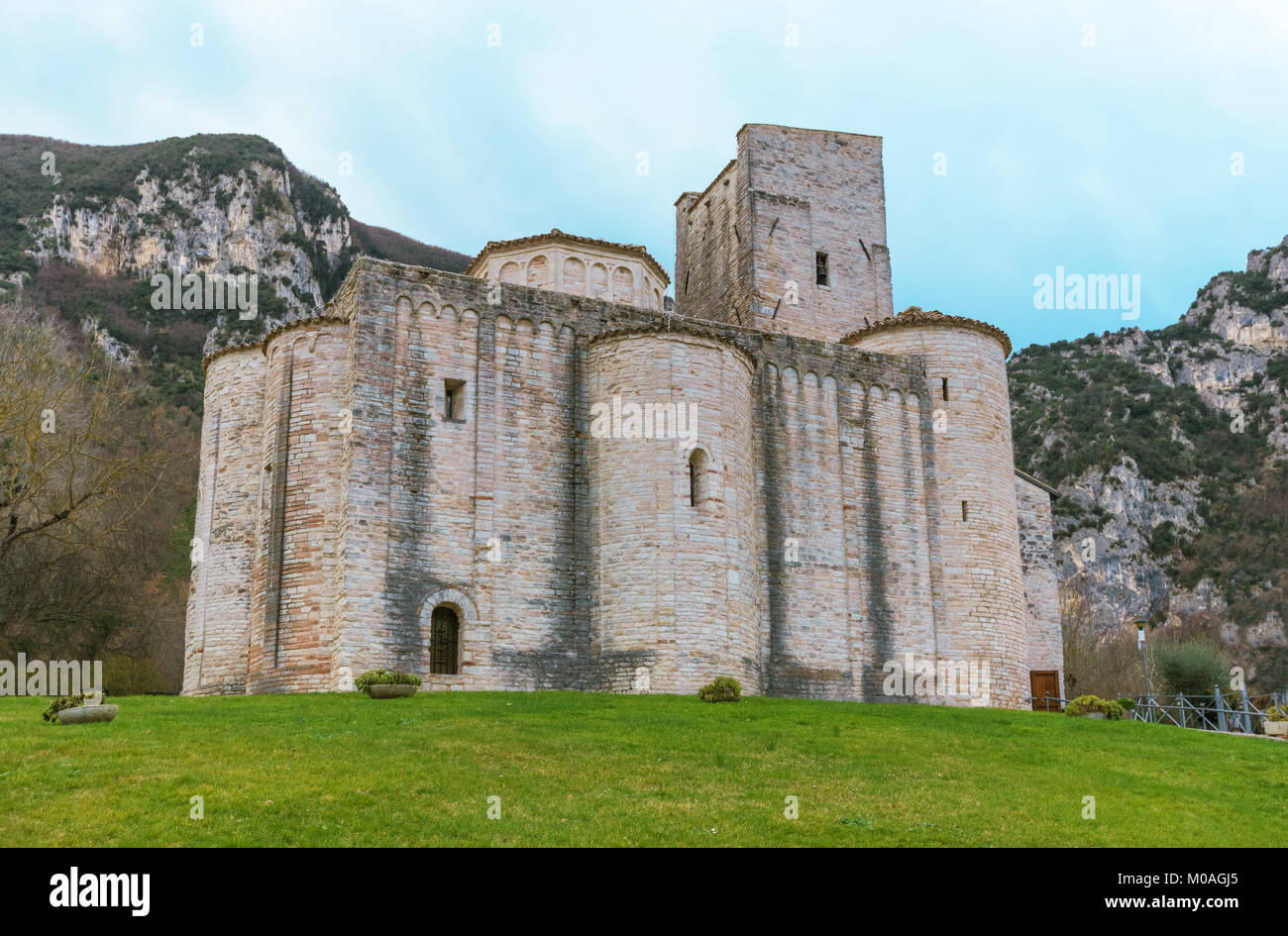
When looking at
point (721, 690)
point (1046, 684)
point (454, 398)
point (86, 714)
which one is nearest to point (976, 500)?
point (1046, 684)

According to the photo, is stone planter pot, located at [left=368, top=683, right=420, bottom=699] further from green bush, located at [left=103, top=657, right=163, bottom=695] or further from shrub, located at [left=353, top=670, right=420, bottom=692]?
green bush, located at [left=103, top=657, right=163, bottom=695]

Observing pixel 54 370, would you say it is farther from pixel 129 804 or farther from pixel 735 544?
pixel 129 804

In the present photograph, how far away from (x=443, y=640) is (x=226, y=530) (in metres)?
6.99

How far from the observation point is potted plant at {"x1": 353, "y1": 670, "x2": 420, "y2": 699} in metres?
23.2

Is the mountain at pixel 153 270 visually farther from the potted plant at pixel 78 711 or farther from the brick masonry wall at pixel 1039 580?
the brick masonry wall at pixel 1039 580

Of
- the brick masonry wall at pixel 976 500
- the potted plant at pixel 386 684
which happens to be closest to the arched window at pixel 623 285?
the brick masonry wall at pixel 976 500

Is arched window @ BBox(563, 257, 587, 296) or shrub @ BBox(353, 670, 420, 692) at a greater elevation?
arched window @ BBox(563, 257, 587, 296)

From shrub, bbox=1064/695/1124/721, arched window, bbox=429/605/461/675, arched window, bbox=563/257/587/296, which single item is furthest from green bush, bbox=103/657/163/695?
shrub, bbox=1064/695/1124/721

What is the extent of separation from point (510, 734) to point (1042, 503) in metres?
27.0

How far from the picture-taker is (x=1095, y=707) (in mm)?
28312

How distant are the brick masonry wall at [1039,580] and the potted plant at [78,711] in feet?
94.1

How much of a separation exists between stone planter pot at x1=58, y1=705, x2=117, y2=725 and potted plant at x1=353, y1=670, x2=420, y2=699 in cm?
510

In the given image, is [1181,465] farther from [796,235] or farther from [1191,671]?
[796,235]

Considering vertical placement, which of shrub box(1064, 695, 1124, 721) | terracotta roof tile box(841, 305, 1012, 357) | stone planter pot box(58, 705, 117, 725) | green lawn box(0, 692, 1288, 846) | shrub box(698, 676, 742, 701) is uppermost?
terracotta roof tile box(841, 305, 1012, 357)
